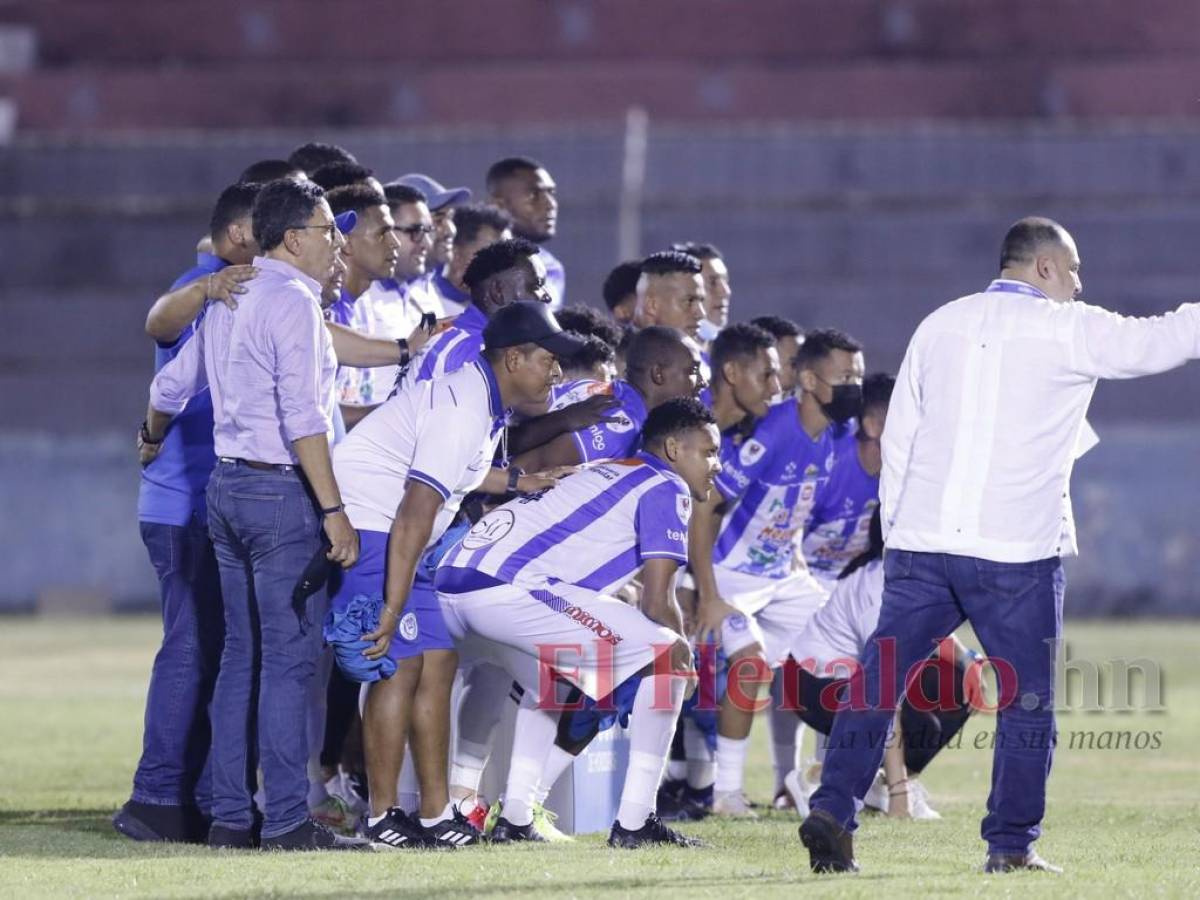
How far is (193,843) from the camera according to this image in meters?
7.18

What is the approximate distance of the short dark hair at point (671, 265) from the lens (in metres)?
8.93

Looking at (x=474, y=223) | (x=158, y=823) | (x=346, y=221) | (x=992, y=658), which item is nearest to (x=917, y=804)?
(x=992, y=658)

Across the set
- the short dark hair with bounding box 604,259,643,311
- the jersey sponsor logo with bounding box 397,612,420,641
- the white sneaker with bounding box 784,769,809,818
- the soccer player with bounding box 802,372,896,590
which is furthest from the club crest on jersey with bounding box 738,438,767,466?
the jersey sponsor logo with bounding box 397,612,420,641

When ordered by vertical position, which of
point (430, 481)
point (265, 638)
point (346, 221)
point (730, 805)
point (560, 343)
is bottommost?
point (730, 805)

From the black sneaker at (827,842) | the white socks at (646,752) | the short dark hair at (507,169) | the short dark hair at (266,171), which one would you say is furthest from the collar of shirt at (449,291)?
the black sneaker at (827,842)

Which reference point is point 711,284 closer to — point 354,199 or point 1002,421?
point 354,199

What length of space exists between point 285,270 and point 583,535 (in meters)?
1.41

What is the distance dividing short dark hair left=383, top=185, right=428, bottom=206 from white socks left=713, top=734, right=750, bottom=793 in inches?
105

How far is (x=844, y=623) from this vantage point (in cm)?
852

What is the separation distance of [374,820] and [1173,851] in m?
2.74

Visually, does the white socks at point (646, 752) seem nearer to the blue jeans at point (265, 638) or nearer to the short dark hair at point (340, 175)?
the blue jeans at point (265, 638)

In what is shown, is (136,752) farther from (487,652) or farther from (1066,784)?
(1066,784)

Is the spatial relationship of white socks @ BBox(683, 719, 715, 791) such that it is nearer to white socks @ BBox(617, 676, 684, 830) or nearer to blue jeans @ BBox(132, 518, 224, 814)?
white socks @ BBox(617, 676, 684, 830)

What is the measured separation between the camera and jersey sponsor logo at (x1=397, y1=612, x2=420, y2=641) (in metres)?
6.88
